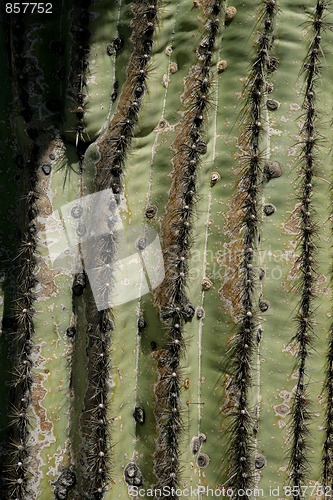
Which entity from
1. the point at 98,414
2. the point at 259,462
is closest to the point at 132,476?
the point at 98,414

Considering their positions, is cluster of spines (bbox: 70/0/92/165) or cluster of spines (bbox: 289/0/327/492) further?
cluster of spines (bbox: 70/0/92/165)

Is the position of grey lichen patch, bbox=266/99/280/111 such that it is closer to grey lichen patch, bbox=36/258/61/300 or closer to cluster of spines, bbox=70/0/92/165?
cluster of spines, bbox=70/0/92/165

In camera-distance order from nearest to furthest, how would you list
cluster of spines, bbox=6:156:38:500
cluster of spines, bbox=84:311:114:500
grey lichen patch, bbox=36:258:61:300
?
cluster of spines, bbox=84:311:114:500, cluster of spines, bbox=6:156:38:500, grey lichen patch, bbox=36:258:61:300

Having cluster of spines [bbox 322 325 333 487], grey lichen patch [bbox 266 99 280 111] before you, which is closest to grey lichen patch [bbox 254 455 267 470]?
cluster of spines [bbox 322 325 333 487]

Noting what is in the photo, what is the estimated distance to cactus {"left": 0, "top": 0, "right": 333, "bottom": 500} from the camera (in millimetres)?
3408

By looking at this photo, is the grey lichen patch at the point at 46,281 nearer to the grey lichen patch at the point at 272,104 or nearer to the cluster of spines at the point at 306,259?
the cluster of spines at the point at 306,259

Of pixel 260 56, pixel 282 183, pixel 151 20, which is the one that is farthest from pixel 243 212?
pixel 151 20

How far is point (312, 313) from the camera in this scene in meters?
3.47

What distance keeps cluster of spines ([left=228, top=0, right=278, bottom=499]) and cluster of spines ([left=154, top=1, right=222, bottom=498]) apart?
236 mm

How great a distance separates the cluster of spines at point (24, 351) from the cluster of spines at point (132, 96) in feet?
1.38

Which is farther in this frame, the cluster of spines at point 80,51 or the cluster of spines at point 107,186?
the cluster of spines at point 80,51

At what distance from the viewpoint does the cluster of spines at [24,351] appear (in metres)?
3.47

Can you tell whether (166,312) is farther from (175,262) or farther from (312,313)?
(312,313)

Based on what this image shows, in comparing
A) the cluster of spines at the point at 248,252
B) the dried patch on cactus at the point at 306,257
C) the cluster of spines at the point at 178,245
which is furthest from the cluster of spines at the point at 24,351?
the dried patch on cactus at the point at 306,257
